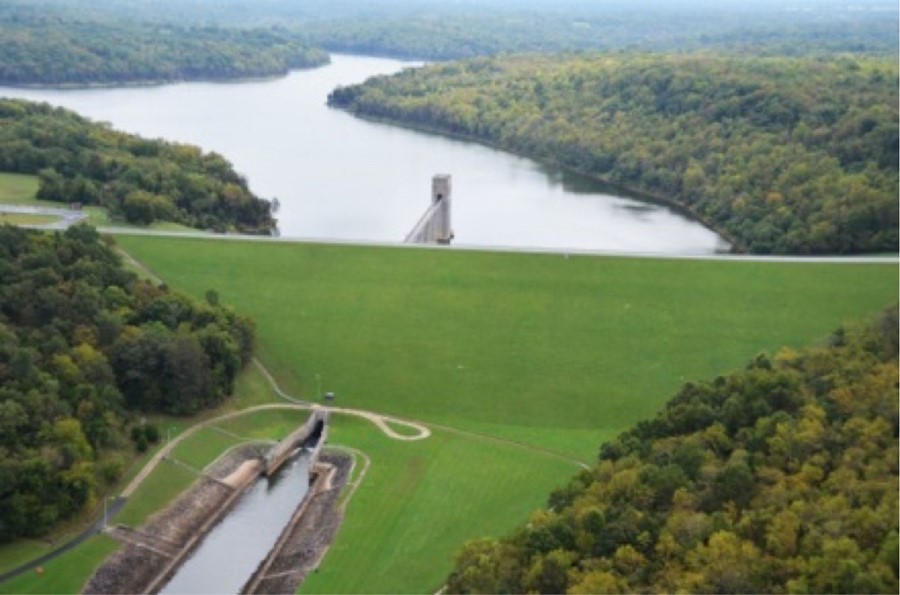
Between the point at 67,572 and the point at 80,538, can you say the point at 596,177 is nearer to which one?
the point at 80,538

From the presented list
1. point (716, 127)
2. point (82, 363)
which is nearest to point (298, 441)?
point (82, 363)

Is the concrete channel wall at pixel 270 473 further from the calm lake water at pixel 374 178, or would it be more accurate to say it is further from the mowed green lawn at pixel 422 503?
the calm lake water at pixel 374 178

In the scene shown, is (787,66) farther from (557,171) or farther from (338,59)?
(338,59)

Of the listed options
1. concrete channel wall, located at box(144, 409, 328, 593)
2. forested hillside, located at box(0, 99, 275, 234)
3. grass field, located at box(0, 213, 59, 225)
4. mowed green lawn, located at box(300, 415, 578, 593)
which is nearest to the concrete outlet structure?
forested hillside, located at box(0, 99, 275, 234)

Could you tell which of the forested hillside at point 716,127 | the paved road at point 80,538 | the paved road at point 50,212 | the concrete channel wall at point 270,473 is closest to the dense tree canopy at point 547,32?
the forested hillside at point 716,127

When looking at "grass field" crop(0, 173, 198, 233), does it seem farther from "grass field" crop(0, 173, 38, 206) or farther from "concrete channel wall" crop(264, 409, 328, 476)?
"concrete channel wall" crop(264, 409, 328, 476)

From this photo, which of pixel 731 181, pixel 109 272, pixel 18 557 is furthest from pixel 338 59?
pixel 18 557
